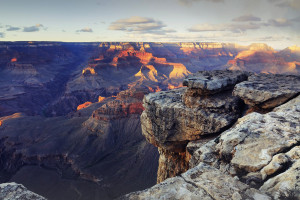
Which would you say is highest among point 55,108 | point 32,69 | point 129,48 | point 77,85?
point 129,48

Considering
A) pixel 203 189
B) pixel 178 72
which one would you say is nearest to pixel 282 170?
pixel 203 189

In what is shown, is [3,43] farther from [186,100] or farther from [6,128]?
[186,100]

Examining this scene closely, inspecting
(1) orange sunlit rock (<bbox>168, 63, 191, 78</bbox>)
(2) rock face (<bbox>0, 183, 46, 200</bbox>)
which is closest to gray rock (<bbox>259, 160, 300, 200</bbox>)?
(2) rock face (<bbox>0, 183, 46, 200</bbox>)

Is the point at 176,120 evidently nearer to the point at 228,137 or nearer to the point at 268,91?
the point at 268,91

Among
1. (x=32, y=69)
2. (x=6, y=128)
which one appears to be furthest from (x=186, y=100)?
(x=32, y=69)

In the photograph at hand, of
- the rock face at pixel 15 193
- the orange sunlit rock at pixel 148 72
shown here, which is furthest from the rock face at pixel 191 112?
the orange sunlit rock at pixel 148 72

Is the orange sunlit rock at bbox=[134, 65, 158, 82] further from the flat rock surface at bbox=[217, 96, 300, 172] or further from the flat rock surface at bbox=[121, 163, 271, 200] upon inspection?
the flat rock surface at bbox=[121, 163, 271, 200]
